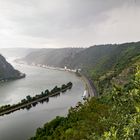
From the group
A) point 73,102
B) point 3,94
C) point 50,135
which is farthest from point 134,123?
point 3,94

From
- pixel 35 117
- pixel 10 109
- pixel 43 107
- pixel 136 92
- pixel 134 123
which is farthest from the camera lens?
pixel 43 107

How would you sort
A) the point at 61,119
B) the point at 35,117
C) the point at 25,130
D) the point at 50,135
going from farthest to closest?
the point at 35,117
the point at 25,130
the point at 61,119
the point at 50,135

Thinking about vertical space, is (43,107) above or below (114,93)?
below

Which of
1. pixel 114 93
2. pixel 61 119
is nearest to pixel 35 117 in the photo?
pixel 61 119

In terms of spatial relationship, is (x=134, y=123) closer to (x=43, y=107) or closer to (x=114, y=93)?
(x=114, y=93)

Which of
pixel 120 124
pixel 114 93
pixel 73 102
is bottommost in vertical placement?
pixel 73 102

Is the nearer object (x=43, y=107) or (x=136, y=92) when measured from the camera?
(x=136, y=92)

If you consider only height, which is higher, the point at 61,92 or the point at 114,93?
the point at 114,93

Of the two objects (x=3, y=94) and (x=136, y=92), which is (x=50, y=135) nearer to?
(x=136, y=92)

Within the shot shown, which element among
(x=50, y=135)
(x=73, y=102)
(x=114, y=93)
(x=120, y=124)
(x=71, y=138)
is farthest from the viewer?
(x=73, y=102)
